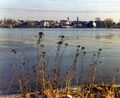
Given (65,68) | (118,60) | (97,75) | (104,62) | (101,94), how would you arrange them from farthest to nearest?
(118,60) → (104,62) → (65,68) → (97,75) → (101,94)

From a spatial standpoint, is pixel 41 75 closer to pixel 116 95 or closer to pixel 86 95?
pixel 86 95


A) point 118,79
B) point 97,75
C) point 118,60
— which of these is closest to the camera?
point 118,79

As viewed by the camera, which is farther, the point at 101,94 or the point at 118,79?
the point at 118,79

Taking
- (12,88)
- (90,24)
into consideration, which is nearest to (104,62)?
(12,88)

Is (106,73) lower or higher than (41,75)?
lower

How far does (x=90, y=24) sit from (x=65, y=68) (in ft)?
250

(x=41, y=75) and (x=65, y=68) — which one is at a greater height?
(x=41, y=75)

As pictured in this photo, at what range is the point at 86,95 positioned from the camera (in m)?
5.62

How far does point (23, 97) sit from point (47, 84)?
579mm

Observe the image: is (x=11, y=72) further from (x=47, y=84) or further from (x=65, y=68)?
(x=47, y=84)

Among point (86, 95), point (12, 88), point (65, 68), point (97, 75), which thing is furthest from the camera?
point (65, 68)

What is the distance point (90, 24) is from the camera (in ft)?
283

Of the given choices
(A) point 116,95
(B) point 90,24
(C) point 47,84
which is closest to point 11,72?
(C) point 47,84

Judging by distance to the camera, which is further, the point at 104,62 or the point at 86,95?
the point at 104,62
